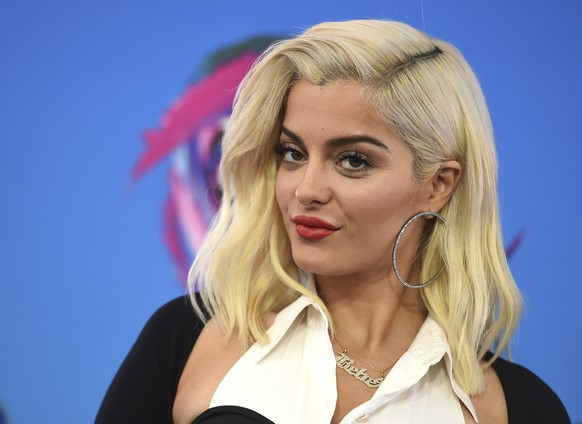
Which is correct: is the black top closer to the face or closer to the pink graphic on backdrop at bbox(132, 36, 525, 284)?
the face

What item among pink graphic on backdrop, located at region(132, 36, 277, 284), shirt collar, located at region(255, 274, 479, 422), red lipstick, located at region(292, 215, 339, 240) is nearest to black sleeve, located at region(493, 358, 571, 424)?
shirt collar, located at region(255, 274, 479, 422)

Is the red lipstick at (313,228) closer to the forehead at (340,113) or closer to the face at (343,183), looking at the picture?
the face at (343,183)

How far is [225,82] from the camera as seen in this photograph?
102 inches

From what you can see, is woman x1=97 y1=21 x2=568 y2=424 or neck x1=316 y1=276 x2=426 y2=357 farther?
neck x1=316 y1=276 x2=426 y2=357

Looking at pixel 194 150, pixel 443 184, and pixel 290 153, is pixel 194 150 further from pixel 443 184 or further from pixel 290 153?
pixel 443 184

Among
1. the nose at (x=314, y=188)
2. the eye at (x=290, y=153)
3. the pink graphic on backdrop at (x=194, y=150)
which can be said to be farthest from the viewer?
the pink graphic on backdrop at (x=194, y=150)

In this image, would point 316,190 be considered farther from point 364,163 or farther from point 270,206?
point 270,206

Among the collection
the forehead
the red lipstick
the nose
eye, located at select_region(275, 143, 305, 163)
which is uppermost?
the forehead

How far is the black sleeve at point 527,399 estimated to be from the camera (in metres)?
1.94

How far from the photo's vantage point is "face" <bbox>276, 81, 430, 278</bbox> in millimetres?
1797

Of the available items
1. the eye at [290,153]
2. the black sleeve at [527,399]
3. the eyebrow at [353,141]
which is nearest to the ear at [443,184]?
the eyebrow at [353,141]

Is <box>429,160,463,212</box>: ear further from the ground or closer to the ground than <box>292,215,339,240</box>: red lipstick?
further from the ground

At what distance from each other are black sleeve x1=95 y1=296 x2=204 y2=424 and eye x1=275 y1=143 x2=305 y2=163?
435 millimetres

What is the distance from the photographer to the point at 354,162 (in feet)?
5.96
